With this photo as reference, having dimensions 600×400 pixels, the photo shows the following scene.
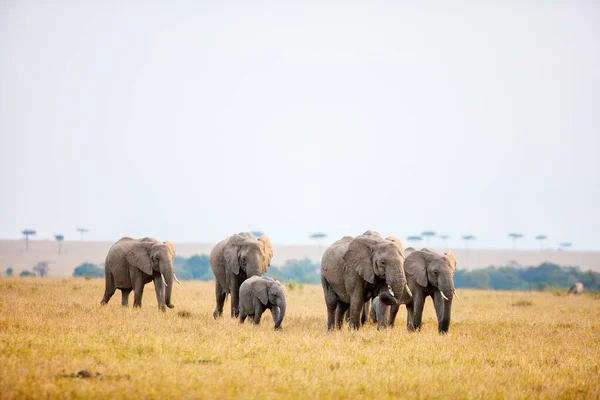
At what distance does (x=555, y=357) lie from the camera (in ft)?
53.8

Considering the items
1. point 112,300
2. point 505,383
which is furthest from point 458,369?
point 112,300

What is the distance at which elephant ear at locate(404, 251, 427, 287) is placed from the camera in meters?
19.8

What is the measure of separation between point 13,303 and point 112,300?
5.39m

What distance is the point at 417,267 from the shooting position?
65.5ft

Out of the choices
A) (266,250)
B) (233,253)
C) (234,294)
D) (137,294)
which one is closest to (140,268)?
(137,294)

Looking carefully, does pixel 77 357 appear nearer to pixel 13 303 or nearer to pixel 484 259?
pixel 13 303

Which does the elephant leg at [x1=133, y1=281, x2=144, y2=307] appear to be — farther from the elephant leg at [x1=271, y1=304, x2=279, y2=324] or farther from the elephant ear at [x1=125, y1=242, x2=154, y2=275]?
the elephant leg at [x1=271, y1=304, x2=279, y2=324]

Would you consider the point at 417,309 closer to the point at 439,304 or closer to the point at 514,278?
the point at 439,304

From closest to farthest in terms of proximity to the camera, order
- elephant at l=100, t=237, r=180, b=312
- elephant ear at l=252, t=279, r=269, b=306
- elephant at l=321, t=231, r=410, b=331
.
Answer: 1. elephant at l=321, t=231, r=410, b=331
2. elephant ear at l=252, t=279, r=269, b=306
3. elephant at l=100, t=237, r=180, b=312

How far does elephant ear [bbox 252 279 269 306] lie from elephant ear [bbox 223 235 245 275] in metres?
2.80

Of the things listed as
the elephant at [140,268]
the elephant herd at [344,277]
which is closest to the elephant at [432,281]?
the elephant herd at [344,277]

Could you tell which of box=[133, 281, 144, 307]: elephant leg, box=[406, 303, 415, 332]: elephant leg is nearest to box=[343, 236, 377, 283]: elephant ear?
box=[406, 303, 415, 332]: elephant leg

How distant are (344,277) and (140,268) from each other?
7601 mm

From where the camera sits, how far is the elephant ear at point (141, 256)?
24.1 metres
